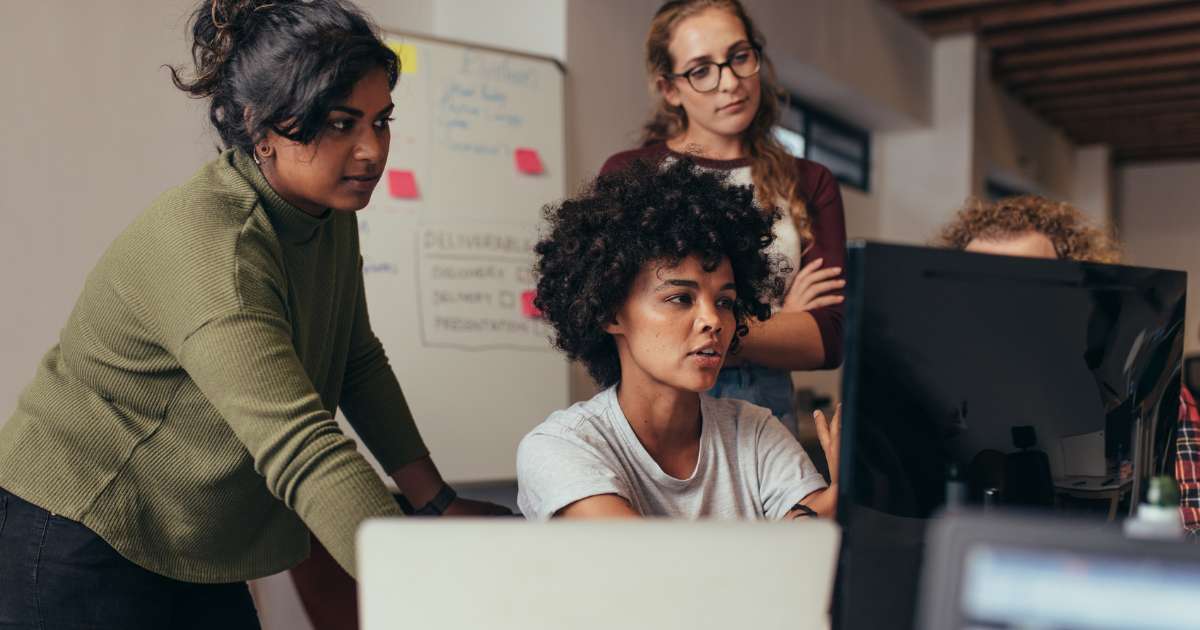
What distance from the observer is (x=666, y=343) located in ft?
4.50

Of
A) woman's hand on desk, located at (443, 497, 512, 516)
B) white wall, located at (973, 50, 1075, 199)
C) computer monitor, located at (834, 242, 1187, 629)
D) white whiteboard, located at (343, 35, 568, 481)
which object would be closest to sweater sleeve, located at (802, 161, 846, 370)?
woman's hand on desk, located at (443, 497, 512, 516)

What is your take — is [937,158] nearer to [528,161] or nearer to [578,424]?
[528,161]

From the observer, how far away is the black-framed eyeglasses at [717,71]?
1876 mm

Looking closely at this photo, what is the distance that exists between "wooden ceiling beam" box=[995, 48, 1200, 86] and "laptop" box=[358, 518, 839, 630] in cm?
693

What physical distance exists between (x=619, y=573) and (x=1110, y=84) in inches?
302

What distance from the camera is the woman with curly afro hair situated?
132 centimetres

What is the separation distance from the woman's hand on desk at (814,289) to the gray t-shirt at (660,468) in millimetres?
288

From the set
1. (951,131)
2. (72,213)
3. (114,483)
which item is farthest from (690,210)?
(951,131)

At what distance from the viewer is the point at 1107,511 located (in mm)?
1013

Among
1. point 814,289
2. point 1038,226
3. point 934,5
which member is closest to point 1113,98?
point 934,5

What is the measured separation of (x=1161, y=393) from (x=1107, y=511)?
0.46 feet

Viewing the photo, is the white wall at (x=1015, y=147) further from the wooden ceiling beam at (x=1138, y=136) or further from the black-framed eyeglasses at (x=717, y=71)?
the black-framed eyeglasses at (x=717, y=71)

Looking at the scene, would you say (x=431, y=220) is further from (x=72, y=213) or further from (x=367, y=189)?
(x=367, y=189)

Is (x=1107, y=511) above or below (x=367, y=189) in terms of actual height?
below
